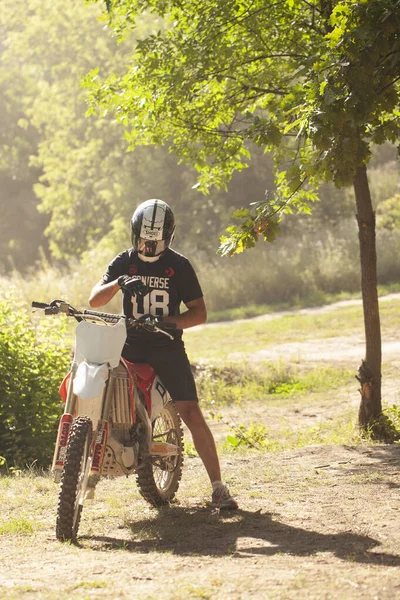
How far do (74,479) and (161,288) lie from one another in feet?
4.33

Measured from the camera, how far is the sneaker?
582 cm

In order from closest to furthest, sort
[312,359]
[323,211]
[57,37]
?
[312,359], [323,211], [57,37]

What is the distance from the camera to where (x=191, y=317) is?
5.63 m

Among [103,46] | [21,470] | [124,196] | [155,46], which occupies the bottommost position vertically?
[21,470]

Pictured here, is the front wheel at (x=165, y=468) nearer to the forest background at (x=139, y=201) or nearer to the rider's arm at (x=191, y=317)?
the rider's arm at (x=191, y=317)

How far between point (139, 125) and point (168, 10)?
110cm

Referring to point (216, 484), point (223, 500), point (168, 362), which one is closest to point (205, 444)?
point (216, 484)

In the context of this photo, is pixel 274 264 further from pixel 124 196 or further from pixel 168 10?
pixel 168 10

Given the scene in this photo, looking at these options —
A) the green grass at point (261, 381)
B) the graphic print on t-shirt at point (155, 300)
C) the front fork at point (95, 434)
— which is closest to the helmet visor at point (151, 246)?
the graphic print on t-shirt at point (155, 300)

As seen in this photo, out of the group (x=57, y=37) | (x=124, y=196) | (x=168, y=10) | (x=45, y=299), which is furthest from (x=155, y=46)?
(x=57, y=37)

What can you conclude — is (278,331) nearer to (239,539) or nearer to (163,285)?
(163,285)

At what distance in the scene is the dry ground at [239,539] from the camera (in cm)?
416

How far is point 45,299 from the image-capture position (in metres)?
23.0

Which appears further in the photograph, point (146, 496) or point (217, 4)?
point (217, 4)
